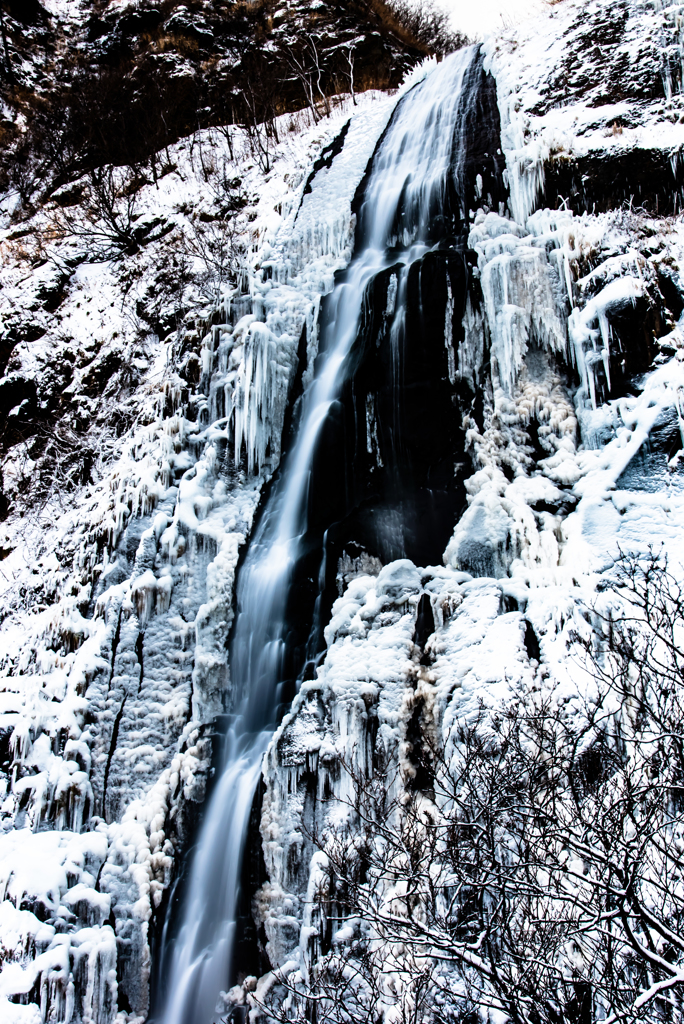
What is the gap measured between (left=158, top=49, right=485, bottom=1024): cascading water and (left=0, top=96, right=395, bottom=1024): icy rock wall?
30 centimetres

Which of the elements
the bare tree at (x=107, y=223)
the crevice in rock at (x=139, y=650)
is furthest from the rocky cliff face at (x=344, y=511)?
the bare tree at (x=107, y=223)

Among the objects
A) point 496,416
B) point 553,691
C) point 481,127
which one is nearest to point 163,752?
point 553,691

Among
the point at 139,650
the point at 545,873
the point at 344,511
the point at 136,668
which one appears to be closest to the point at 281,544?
the point at 344,511

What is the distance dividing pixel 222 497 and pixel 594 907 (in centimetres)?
677

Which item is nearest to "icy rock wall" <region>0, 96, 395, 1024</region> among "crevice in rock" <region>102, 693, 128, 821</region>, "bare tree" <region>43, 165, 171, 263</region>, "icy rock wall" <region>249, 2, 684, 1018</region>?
"crevice in rock" <region>102, 693, 128, 821</region>

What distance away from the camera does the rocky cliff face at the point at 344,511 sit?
244 inches

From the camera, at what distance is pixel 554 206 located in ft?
29.8

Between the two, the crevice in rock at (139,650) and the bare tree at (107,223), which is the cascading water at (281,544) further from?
the bare tree at (107,223)

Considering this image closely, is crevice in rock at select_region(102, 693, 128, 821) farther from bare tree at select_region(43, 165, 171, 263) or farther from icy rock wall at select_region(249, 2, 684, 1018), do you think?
bare tree at select_region(43, 165, 171, 263)

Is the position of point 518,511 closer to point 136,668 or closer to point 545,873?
point 545,873

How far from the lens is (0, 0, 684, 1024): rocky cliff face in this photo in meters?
6.19

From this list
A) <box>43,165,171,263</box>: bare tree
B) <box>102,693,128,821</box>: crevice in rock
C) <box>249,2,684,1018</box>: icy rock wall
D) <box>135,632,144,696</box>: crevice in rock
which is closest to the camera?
<box>249,2,684,1018</box>: icy rock wall

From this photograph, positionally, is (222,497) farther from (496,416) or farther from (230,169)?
(230,169)

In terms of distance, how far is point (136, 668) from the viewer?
26.7 feet
